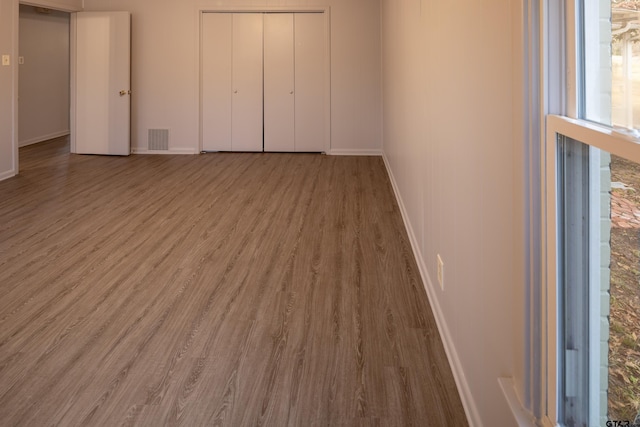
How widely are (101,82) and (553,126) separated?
9.04m

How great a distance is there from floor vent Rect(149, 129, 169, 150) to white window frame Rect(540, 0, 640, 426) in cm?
908

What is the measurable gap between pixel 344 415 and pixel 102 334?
1.32 metres

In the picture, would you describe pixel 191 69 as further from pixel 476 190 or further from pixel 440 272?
pixel 476 190

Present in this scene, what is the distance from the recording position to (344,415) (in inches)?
84.0

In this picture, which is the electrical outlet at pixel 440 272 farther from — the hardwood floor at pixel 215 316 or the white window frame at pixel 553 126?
the white window frame at pixel 553 126

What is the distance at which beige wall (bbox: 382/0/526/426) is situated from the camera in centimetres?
149

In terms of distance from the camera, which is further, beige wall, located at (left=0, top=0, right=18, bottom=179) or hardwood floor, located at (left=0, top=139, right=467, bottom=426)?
beige wall, located at (left=0, top=0, right=18, bottom=179)

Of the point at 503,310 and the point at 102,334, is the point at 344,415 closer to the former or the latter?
the point at 503,310

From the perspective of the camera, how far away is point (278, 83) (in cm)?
972

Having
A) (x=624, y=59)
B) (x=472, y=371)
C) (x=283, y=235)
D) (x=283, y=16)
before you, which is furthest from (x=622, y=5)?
(x=283, y=16)

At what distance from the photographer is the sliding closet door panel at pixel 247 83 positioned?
31.4 feet

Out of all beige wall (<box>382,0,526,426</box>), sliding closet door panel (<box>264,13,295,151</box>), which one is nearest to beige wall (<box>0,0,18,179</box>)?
sliding closet door panel (<box>264,13,295,151</box>)

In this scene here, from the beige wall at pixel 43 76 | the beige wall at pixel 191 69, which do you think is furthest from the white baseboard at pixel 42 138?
the beige wall at pixel 191 69

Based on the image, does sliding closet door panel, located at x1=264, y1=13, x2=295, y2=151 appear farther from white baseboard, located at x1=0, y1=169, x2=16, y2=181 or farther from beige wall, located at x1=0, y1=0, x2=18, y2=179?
white baseboard, located at x1=0, y1=169, x2=16, y2=181
